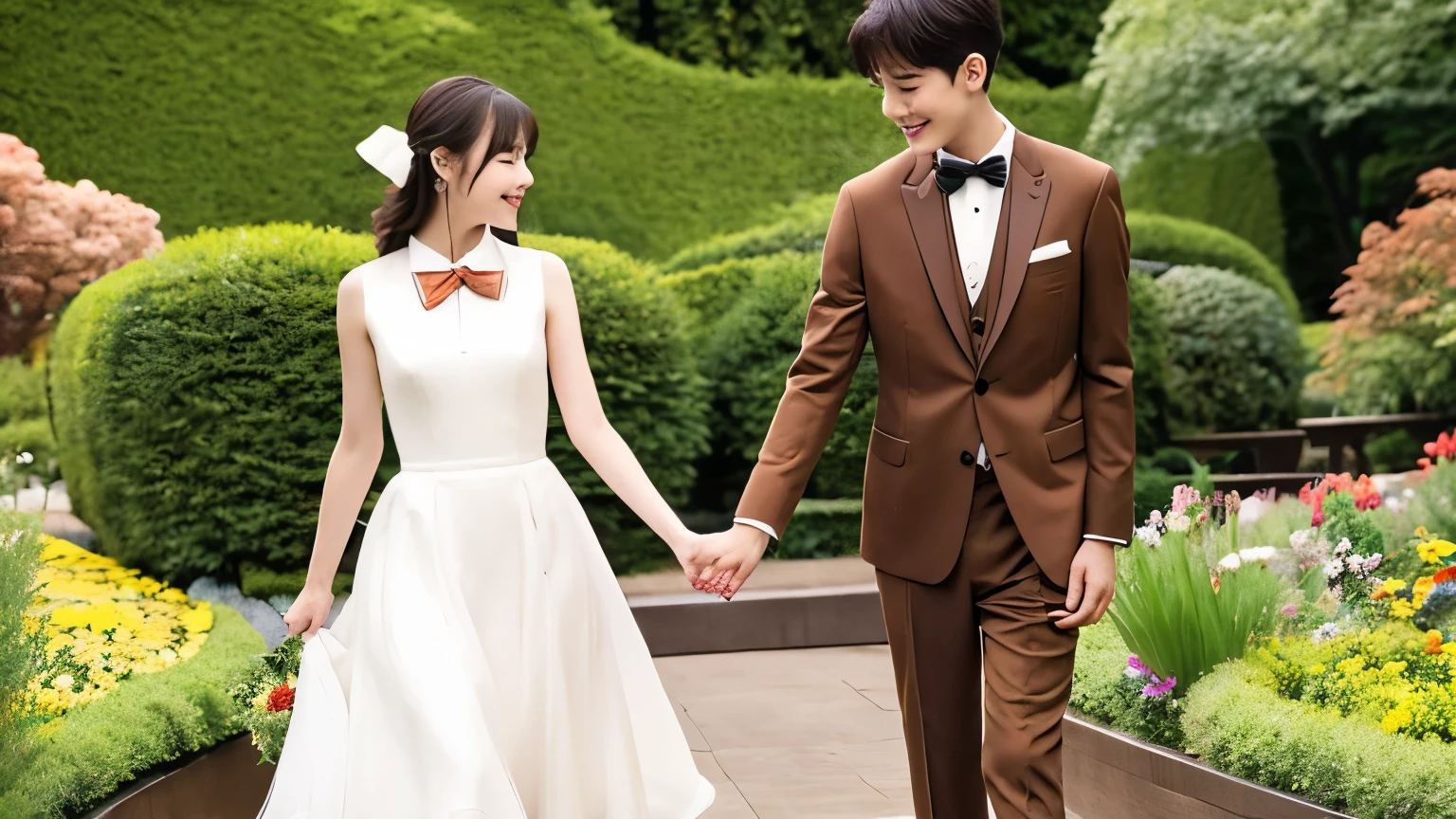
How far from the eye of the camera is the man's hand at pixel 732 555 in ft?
9.74

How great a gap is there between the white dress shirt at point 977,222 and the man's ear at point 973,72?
0.09 meters

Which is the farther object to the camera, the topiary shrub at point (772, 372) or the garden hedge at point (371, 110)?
the garden hedge at point (371, 110)

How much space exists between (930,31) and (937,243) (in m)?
0.40

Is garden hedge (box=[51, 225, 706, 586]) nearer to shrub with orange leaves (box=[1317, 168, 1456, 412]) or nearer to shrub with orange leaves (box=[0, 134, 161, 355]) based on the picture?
shrub with orange leaves (box=[0, 134, 161, 355])

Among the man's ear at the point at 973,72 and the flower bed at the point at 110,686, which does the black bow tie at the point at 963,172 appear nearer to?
the man's ear at the point at 973,72

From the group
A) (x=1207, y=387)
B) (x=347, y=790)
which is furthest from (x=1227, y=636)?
(x=1207, y=387)

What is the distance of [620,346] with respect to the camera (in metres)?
7.73

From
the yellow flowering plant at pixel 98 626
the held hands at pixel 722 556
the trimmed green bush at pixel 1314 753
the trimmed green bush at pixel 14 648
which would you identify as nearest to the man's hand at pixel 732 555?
the held hands at pixel 722 556

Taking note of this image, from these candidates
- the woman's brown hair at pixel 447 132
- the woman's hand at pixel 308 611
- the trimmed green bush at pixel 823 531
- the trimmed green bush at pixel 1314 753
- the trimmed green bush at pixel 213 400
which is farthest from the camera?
the trimmed green bush at pixel 823 531

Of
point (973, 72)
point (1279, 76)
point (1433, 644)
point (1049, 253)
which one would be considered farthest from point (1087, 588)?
point (1279, 76)

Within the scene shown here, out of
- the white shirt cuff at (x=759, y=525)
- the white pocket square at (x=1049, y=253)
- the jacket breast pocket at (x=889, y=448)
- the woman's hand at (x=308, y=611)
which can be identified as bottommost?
the woman's hand at (x=308, y=611)

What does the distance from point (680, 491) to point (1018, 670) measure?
5.67 meters

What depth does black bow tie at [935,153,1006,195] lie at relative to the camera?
2.79m

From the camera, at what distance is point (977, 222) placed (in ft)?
9.23
